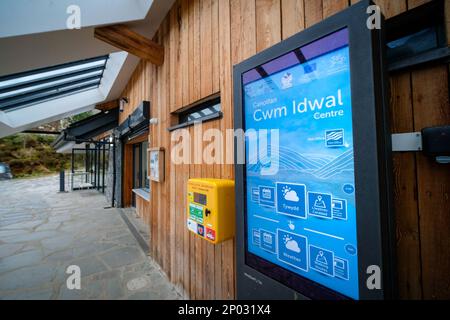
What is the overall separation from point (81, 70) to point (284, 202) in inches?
274

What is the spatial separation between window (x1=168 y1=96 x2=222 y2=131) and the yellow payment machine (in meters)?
0.73

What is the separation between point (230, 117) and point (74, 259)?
395cm

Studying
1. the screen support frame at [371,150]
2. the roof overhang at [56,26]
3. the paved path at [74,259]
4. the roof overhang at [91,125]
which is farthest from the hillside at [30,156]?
the screen support frame at [371,150]

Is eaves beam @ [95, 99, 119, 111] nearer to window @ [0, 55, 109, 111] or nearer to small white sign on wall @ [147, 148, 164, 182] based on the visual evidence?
window @ [0, 55, 109, 111]

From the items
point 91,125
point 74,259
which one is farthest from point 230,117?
point 91,125

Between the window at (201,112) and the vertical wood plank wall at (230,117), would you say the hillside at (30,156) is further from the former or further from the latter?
the window at (201,112)

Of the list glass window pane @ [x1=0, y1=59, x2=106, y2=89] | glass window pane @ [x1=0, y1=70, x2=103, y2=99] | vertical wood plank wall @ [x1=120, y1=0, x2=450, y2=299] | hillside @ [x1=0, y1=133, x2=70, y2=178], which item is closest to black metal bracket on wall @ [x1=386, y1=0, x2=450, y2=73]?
vertical wood plank wall @ [x1=120, y1=0, x2=450, y2=299]

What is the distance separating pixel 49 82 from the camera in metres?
6.07

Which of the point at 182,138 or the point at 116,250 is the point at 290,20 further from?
the point at 116,250

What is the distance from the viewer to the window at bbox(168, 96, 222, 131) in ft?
7.01

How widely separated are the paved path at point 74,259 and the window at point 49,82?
151 inches

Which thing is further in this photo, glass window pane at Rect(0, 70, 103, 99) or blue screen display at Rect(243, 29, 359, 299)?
glass window pane at Rect(0, 70, 103, 99)

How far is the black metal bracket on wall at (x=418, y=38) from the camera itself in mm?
885

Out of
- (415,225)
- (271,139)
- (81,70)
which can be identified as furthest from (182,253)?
(81,70)
